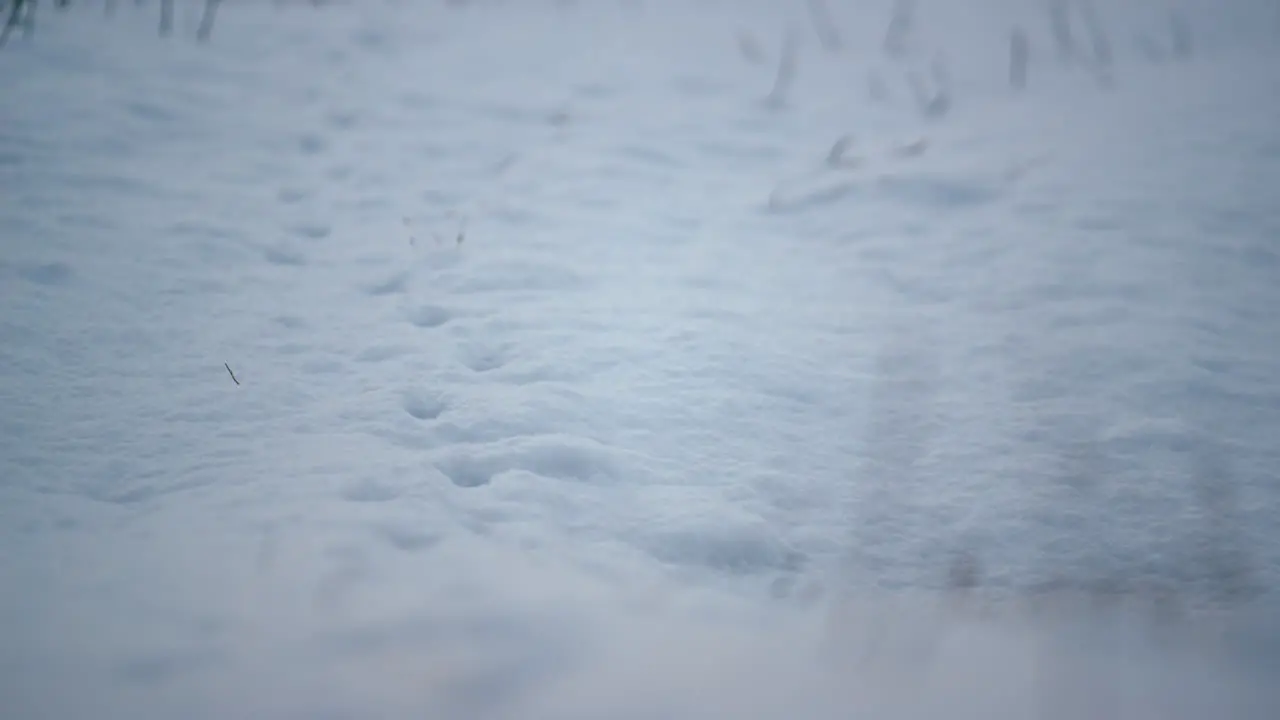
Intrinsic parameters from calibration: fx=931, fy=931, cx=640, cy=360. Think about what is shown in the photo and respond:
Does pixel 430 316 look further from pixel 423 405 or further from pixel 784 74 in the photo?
pixel 784 74

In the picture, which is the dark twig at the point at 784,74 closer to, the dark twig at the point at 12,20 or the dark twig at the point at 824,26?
the dark twig at the point at 824,26

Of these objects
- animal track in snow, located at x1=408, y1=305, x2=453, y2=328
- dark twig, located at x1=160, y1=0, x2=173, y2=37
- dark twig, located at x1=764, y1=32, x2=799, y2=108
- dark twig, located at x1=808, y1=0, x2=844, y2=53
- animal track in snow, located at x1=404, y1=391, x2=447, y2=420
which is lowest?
animal track in snow, located at x1=404, y1=391, x2=447, y2=420

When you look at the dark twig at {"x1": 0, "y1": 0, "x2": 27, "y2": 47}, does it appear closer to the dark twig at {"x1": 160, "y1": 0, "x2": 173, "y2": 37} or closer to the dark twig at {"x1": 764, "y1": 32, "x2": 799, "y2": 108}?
the dark twig at {"x1": 160, "y1": 0, "x2": 173, "y2": 37}

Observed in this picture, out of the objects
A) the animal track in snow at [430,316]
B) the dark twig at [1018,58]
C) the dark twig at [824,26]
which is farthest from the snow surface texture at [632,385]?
the dark twig at [824,26]

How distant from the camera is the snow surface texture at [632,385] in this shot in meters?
1.70

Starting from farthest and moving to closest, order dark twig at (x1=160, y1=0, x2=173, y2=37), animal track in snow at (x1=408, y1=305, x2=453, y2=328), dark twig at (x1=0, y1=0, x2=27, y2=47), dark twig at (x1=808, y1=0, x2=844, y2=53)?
dark twig at (x1=808, y1=0, x2=844, y2=53) → dark twig at (x1=160, y1=0, x2=173, y2=37) → dark twig at (x1=0, y1=0, x2=27, y2=47) → animal track in snow at (x1=408, y1=305, x2=453, y2=328)

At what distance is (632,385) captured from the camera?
97.3 inches

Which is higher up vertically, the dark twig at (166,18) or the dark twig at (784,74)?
the dark twig at (784,74)

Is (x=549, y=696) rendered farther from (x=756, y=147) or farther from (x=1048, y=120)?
(x=1048, y=120)

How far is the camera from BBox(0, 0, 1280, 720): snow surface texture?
1.70 metres

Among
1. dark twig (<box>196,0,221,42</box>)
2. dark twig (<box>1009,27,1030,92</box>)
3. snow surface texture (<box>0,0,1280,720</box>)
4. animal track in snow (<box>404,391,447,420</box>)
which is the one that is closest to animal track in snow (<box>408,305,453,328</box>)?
snow surface texture (<box>0,0,1280,720</box>)

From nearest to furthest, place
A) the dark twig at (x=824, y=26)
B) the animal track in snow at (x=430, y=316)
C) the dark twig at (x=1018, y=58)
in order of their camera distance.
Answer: the animal track in snow at (x=430, y=316)
the dark twig at (x=1018, y=58)
the dark twig at (x=824, y=26)

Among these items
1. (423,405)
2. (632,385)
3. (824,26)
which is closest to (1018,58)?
(824,26)

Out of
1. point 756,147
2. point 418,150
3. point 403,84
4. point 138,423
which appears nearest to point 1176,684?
point 138,423
